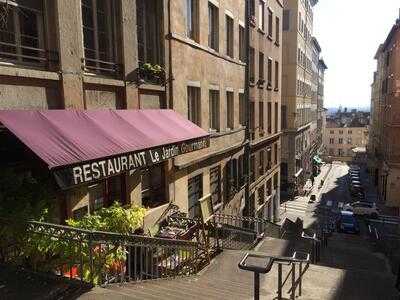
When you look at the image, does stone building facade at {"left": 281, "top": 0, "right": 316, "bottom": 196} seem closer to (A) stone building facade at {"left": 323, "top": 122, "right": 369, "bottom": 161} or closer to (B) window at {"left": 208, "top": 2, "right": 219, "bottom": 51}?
(B) window at {"left": 208, "top": 2, "right": 219, "bottom": 51}

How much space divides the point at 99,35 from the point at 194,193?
25.7 feet

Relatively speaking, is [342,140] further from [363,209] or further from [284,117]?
[363,209]

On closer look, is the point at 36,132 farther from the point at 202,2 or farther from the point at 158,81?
the point at 202,2

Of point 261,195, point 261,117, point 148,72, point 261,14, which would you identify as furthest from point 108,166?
point 261,195

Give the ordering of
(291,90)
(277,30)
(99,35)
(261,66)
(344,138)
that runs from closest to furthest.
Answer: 1. (99,35)
2. (261,66)
3. (277,30)
4. (291,90)
5. (344,138)

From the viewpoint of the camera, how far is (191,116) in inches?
629

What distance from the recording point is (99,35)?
10.7m

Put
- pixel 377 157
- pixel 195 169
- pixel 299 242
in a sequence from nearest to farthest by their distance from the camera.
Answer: pixel 195 169 < pixel 299 242 < pixel 377 157

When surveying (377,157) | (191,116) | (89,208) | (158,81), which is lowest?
(377,157)

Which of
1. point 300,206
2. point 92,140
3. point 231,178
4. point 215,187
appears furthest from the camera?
point 300,206

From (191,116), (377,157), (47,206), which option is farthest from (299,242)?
(377,157)

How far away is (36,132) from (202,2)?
429 inches

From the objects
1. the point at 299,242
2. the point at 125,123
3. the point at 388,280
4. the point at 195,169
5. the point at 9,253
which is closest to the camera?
the point at 9,253

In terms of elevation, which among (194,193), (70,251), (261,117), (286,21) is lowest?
(194,193)
